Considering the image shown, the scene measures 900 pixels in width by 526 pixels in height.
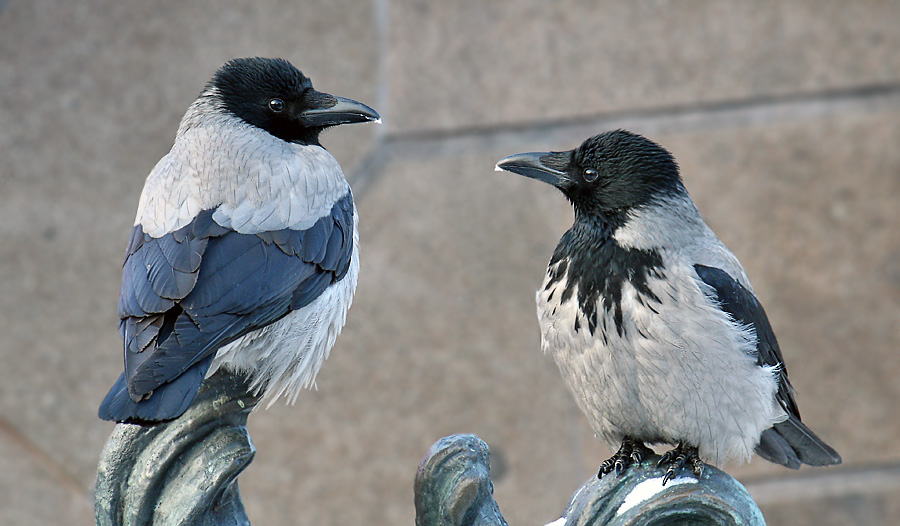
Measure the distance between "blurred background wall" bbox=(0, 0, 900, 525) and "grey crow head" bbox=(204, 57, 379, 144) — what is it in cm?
135

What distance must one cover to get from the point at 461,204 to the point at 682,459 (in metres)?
1.80

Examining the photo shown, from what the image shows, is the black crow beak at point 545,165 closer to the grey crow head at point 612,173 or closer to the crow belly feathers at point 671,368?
the grey crow head at point 612,173

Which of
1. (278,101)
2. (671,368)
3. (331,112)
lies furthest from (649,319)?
(278,101)

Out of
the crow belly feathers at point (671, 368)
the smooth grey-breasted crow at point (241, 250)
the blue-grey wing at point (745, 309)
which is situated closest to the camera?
the smooth grey-breasted crow at point (241, 250)

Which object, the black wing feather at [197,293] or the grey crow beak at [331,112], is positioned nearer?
the black wing feather at [197,293]

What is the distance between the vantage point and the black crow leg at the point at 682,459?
1.82 metres

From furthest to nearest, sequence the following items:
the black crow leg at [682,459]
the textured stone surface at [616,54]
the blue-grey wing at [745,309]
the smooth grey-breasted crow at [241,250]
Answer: the textured stone surface at [616,54], the blue-grey wing at [745,309], the black crow leg at [682,459], the smooth grey-breasted crow at [241,250]

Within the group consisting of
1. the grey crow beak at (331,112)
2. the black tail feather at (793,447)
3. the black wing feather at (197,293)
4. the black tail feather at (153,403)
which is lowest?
the black tail feather at (793,447)

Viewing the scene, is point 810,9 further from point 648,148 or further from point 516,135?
point 648,148

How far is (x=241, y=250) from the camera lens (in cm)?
182

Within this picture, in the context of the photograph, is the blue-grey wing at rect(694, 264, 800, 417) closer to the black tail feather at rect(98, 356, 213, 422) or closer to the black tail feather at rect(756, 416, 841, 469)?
the black tail feather at rect(756, 416, 841, 469)

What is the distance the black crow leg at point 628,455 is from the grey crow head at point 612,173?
1.48ft

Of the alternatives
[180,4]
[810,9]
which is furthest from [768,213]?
[180,4]

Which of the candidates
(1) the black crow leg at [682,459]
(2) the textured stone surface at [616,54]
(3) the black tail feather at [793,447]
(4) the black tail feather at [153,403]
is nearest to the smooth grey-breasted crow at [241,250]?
(4) the black tail feather at [153,403]
